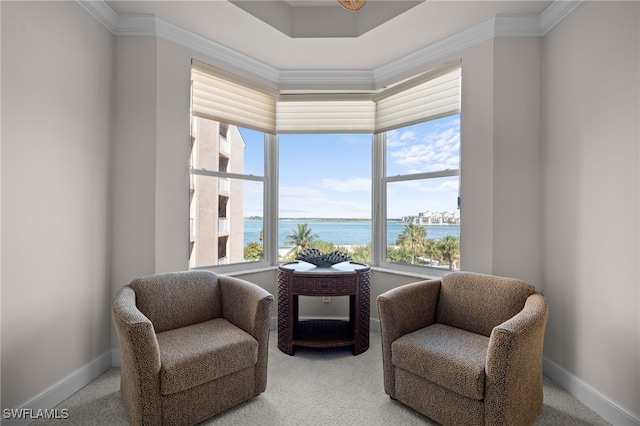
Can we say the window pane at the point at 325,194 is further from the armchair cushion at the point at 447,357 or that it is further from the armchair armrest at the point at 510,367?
the armchair armrest at the point at 510,367

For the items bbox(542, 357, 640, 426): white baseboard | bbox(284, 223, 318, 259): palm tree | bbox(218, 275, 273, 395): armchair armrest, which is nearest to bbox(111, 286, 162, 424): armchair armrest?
bbox(218, 275, 273, 395): armchair armrest

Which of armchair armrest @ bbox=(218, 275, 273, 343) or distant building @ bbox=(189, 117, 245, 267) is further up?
distant building @ bbox=(189, 117, 245, 267)

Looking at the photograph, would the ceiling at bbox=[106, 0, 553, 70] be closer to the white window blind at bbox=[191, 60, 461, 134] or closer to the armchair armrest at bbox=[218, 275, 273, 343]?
the white window blind at bbox=[191, 60, 461, 134]

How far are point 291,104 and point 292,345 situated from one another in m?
2.50

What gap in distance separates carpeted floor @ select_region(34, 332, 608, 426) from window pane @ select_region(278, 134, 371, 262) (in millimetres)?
1440

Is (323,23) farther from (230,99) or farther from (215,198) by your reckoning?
(215,198)

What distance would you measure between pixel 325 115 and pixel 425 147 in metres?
1.14

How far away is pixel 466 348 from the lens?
1898 mm

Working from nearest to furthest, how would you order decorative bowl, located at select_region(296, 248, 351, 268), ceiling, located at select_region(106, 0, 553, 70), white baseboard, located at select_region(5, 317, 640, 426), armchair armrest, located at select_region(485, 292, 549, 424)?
armchair armrest, located at select_region(485, 292, 549, 424) → white baseboard, located at select_region(5, 317, 640, 426) → ceiling, located at select_region(106, 0, 553, 70) → decorative bowl, located at select_region(296, 248, 351, 268)

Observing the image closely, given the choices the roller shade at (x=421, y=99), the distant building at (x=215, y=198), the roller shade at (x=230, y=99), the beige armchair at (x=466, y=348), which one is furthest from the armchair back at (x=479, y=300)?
the roller shade at (x=230, y=99)

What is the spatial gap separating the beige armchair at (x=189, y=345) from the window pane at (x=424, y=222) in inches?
71.7

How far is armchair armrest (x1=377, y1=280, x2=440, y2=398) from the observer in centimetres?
210

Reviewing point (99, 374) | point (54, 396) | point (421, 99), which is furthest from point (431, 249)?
point (54, 396)

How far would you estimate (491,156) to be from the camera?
2.66 meters
